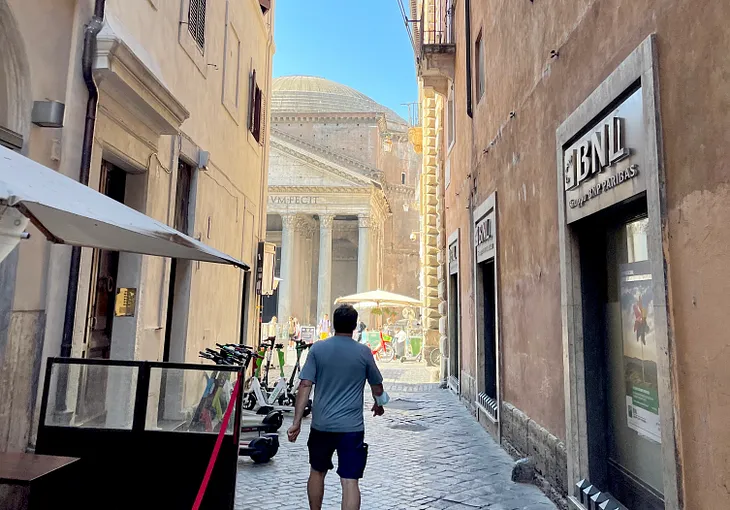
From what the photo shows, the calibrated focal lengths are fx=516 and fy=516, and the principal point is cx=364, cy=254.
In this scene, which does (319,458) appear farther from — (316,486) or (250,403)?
(250,403)

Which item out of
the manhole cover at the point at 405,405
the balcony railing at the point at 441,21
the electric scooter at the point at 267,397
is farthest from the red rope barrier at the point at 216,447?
the balcony railing at the point at 441,21

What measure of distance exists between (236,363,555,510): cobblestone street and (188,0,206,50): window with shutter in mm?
5233

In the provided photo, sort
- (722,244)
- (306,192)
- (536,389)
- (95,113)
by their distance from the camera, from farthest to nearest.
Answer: (306,192)
(536,389)
(95,113)
(722,244)

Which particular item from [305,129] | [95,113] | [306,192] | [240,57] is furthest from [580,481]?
[305,129]

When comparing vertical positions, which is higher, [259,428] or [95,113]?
[95,113]

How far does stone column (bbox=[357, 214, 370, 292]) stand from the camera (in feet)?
113

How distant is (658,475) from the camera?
307cm

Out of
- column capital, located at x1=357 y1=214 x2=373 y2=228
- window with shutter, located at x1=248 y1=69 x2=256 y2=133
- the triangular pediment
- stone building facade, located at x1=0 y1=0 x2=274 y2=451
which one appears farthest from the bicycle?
the triangular pediment

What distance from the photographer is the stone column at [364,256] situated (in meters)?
34.6

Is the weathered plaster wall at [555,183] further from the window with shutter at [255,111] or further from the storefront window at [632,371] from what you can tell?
the window with shutter at [255,111]

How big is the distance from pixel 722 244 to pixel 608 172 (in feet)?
3.91

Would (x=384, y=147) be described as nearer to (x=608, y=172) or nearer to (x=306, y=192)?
(x=306, y=192)

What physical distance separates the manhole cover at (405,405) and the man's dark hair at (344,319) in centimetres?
569

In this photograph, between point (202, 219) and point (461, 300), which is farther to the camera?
point (461, 300)
